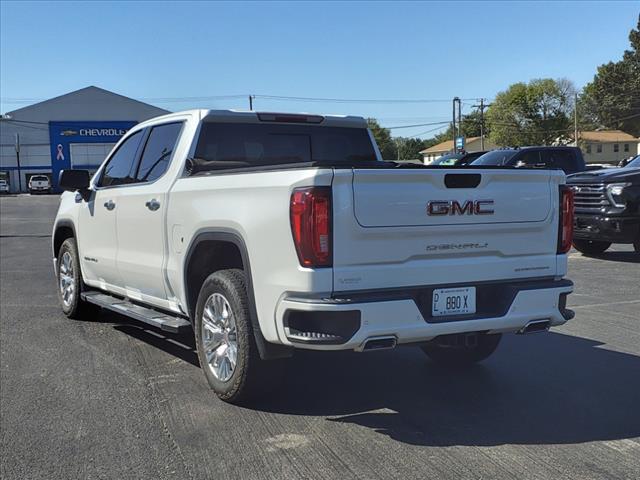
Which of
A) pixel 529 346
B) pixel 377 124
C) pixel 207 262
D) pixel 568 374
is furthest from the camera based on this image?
pixel 377 124

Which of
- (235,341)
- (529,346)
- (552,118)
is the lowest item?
(529,346)

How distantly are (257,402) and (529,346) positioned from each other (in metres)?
2.92

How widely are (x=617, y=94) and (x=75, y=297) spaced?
79128 mm

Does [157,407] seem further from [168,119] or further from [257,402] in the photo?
[168,119]

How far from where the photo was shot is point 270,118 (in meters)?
5.62

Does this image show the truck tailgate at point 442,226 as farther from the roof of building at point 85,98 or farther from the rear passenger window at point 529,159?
the roof of building at point 85,98

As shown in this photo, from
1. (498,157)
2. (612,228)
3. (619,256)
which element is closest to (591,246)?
(619,256)

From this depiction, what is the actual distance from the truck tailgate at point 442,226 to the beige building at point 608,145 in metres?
90.9

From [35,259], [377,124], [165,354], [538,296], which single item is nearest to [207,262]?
[165,354]

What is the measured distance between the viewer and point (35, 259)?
1298 cm

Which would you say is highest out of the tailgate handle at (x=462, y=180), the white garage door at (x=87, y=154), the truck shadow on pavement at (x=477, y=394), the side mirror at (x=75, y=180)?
the white garage door at (x=87, y=154)

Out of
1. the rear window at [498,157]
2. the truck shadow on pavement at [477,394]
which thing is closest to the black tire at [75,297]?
the truck shadow on pavement at [477,394]

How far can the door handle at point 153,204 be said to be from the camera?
5.21 meters

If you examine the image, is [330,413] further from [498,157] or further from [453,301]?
[498,157]
